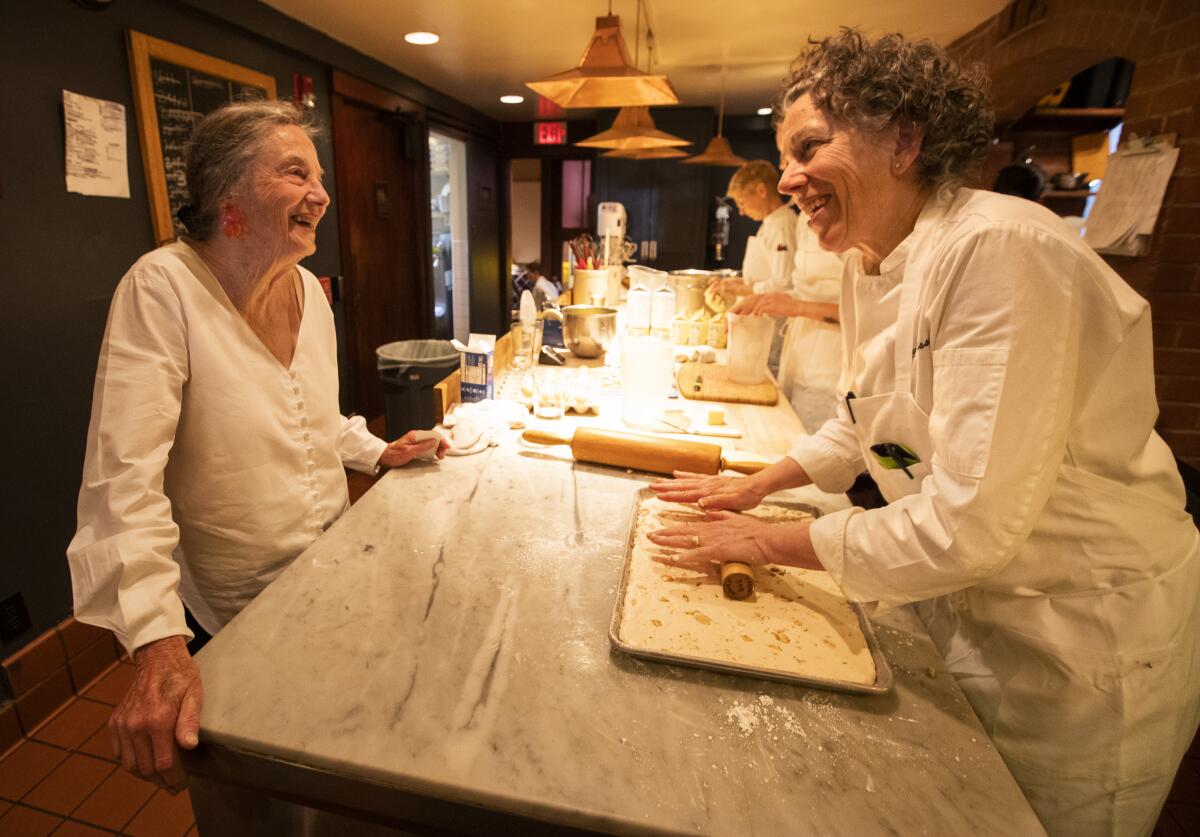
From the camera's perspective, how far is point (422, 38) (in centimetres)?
366

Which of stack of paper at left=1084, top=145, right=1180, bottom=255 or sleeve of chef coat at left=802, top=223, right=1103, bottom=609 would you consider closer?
sleeve of chef coat at left=802, top=223, right=1103, bottom=609

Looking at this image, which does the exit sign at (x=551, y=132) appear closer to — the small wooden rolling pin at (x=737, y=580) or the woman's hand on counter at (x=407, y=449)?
the woman's hand on counter at (x=407, y=449)

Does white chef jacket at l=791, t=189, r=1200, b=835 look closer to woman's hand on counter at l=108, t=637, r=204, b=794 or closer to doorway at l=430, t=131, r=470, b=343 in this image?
woman's hand on counter at l=108, t=637, r=204, b=794

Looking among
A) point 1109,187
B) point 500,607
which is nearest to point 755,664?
point 500,607

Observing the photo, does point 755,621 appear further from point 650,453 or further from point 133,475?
point 133,475

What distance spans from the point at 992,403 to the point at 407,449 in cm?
116

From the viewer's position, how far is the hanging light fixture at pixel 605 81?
1.82 m

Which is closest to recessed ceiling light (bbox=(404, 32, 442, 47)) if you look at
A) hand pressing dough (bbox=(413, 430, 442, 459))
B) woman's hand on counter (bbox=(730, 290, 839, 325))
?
woman's hand on counter (bbox=(730, 290, 839, 325))

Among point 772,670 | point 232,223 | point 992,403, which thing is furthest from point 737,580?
point 232,223

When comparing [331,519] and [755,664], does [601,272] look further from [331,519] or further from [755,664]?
[755,664]

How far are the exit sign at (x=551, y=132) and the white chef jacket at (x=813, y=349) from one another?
4.68 meters

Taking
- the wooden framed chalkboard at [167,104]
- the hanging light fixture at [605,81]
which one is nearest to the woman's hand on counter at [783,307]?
the hanging light fixture at [605,81]

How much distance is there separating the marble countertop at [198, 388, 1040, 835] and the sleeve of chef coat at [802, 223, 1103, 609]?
19 centimetres

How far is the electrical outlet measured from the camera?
1866 millimetres
